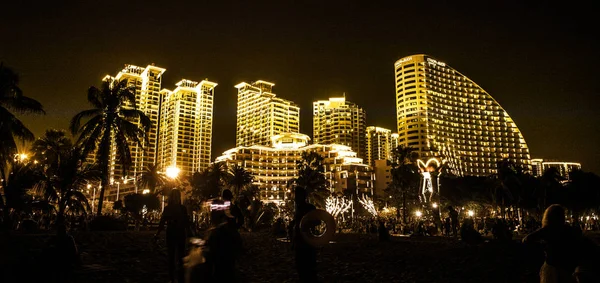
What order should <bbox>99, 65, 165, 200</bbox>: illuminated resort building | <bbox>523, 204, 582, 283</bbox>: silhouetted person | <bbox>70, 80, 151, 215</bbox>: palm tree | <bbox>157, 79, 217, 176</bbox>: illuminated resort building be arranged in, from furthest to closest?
<bbox>157, 79, 217, 176</bbox>: illuminated resort building
<bbox>99, 65, 165, 200</bbox>: illuminated resort building
<bbox>70, 80, 151, 215</bbox>: palm tree
<bbox>523, 204, 582, 283</bbox>: silhouetted person

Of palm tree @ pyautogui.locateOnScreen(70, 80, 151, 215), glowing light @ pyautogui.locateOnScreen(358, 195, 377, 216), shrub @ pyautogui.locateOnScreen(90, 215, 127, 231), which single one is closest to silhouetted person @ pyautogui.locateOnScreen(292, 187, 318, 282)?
shrub @ pyautogui.locateOnScreen(90, 215, 127, 231)

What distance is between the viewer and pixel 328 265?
12.2m

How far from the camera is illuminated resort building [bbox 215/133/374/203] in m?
134

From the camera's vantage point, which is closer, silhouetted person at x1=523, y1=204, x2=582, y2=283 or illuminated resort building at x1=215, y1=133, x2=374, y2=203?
silhouetted person at x1=523, y1=204, x2=582, y2=283

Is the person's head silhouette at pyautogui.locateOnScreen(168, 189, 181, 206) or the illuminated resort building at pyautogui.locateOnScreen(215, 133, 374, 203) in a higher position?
the illuminated resort building at pyautogui.locateOnScreen(215, 133, 374, 203)

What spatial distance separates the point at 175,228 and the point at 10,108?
17261 millimetres

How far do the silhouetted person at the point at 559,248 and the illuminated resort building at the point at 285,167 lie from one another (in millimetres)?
125824

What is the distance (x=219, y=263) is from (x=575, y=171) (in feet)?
217

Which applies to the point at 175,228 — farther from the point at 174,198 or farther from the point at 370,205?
the point at 370,205

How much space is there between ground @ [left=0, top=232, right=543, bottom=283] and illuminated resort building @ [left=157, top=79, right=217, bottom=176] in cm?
16450

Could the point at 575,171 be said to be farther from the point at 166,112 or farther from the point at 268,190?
the point at 166,112

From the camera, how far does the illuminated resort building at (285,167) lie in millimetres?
133625

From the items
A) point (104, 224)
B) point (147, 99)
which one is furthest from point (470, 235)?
point (147, 99)

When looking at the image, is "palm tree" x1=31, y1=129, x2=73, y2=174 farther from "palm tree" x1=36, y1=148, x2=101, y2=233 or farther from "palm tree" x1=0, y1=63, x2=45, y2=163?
"palm tree" x1=0, y1=63, x2=45, y2=163
